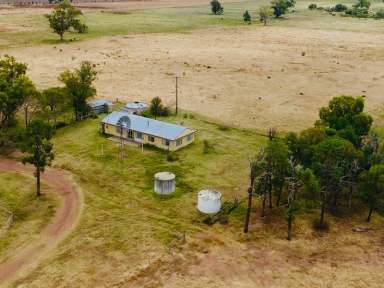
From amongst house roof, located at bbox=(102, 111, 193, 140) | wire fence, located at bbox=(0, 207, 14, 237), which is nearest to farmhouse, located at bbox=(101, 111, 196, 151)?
house roof, located at bbox=(102, 111, 193, 140)

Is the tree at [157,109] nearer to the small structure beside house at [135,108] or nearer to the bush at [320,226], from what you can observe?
the small structure beside house at [135,108]

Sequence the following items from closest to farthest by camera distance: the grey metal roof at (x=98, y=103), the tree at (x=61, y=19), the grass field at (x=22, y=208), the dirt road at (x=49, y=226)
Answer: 1. the dirt road at (x=49, y=226)
2. the grass field at (x=22, y=208)
3. the grey metal roof at (x=98, y=103)
4. the tree at (x=61, y=19)

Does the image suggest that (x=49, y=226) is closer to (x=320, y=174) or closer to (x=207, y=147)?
(x=207, y=147)

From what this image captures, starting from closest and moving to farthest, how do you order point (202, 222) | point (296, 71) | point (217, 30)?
1. point (202, 222)
2. point (296, 71)
3. point (217, 30)

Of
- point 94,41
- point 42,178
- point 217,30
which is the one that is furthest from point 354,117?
point 217,30

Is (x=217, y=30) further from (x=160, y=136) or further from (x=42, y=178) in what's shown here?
(x=42, y=178)

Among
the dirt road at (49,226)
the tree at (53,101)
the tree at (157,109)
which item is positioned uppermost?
the tree at (53,101)

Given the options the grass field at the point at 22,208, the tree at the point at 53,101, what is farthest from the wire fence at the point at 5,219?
the tree at the point at 53,101
